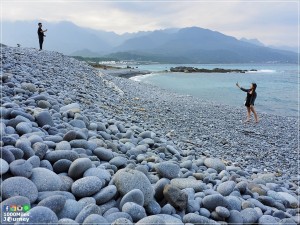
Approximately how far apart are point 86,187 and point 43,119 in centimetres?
223

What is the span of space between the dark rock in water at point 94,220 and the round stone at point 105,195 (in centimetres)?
45

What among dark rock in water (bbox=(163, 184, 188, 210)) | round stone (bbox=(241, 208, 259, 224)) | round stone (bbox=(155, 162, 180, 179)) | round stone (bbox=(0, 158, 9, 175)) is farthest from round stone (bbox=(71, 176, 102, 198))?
round stone (bbox=(241, 208, 259, 224))

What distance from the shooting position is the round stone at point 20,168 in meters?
3.08

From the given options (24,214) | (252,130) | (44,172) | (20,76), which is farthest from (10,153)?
(252,130)

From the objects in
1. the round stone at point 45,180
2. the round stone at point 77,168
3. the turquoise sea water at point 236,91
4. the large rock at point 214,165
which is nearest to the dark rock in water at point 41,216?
the round stone at point 45,180

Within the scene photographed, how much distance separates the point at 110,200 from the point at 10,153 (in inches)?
51.2

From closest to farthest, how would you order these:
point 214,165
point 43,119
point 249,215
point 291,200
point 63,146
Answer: point 249,215 → point 63,146 → point 291,200 → point 43,119 → point 214,165

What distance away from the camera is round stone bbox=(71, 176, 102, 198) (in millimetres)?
3197

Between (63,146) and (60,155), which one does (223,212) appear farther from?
(63,146)

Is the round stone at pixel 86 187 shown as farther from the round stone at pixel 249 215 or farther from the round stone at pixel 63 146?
the round stone at pixel 249 215

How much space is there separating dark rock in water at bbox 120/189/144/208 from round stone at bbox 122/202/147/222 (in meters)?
0.14

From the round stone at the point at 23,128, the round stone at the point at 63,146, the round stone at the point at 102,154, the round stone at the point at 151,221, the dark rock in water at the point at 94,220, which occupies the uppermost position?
the round stone at the point at 23,128

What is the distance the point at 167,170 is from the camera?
4.29 meters

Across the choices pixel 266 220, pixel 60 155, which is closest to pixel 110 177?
pixel 60 155
